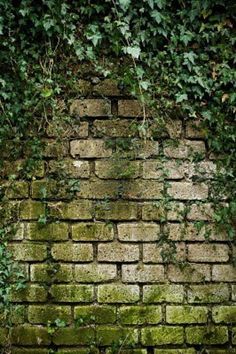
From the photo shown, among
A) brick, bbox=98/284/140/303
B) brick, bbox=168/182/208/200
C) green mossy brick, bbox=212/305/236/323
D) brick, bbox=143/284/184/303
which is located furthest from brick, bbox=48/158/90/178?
green mossy brick, bbox=212/305/236/323

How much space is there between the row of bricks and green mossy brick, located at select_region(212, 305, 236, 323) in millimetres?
160

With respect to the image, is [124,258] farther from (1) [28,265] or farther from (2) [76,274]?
(1) [28,265]

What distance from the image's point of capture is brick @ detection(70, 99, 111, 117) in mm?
3348

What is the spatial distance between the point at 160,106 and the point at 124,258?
0.97 m

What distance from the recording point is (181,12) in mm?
3314

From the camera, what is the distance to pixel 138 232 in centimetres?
329

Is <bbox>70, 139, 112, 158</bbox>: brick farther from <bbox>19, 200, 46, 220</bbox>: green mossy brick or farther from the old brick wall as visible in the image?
<bbox>19, 200, 46, 220</bbox>: green mossy brick

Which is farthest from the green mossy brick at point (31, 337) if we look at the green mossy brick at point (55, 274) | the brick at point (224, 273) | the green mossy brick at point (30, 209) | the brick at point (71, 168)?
the brick at point (224, 273)

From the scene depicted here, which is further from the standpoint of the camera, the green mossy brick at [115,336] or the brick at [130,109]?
the brick at [130,109]

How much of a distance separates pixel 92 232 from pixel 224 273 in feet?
2.81

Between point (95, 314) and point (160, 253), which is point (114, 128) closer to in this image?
point (160, 253)

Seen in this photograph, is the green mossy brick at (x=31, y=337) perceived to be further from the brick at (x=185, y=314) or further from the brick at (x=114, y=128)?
the brick at (x=114, y=128)

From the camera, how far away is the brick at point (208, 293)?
3.29m

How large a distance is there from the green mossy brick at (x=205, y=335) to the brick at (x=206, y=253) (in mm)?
414
